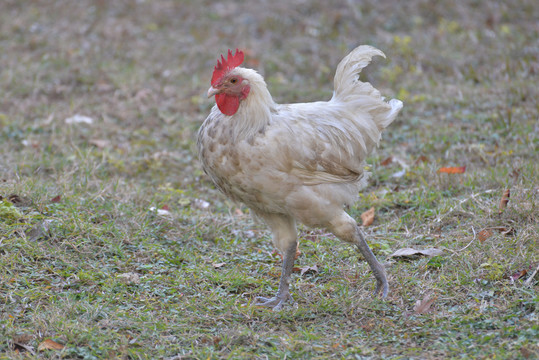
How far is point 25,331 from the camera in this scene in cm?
386

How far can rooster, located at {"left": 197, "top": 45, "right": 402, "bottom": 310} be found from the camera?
4.21 m

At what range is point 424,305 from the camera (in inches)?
171

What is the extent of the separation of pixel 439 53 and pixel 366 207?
4900mm

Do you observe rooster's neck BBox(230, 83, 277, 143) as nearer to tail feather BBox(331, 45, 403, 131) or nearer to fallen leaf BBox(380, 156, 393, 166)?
tail feather BBox(331, 45, 403, 131)

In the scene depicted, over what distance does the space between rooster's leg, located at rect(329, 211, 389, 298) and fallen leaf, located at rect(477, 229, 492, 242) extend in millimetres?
1034

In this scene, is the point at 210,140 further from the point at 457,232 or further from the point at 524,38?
the point at 524,38

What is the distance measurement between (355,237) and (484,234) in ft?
4.39

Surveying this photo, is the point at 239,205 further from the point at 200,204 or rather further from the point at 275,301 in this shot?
the point at 275,301

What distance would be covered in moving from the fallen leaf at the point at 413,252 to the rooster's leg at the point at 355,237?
0.56 meters

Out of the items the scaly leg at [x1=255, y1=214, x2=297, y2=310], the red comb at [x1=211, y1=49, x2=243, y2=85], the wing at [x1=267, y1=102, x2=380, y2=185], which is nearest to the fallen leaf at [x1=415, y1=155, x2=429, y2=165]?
the wing at [x1=267, y1=102, x2=380, y2=185]

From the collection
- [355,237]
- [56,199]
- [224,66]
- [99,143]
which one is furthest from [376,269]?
[99,143]

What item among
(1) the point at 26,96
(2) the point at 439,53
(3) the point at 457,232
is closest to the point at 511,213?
(3) the point at 457,232

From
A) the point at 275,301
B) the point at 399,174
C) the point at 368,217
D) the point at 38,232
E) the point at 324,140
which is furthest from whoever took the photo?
the point at 399,174

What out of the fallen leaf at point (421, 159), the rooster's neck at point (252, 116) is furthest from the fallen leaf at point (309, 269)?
the fallen leaf at point (421, 159)
